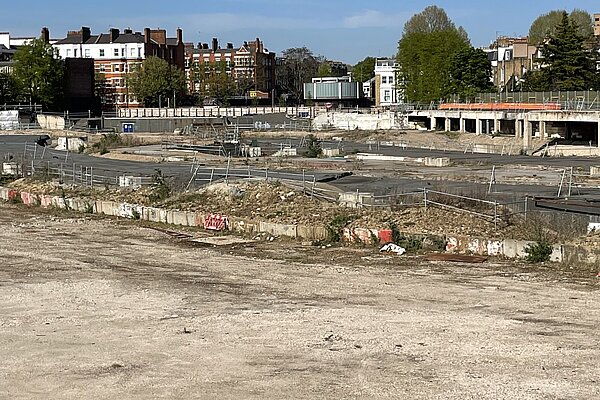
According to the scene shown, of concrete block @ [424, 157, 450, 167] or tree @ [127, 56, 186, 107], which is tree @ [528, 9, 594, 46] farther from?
concrete block @ [424, 157, 450, 167]

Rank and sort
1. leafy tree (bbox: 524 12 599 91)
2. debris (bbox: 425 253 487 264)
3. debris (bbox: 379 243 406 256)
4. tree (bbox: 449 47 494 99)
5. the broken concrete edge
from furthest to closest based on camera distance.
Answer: tree (bbox: 449 47 494 99), leafy tree (bbox: 524 12 599 91), debris (bbox: 379 243 406 256), debris (bbox: 425 253 487 264), the broken concrete edge

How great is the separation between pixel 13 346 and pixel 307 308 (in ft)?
22.8

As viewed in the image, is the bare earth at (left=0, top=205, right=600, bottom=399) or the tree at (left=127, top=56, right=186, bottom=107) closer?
the bare earth at (left=0, top=205, right=600, bottom=399)

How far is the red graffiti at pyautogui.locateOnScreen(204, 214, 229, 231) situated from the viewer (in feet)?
121

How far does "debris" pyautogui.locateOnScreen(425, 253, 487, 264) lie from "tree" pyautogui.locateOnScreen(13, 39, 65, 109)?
10206 centimetres

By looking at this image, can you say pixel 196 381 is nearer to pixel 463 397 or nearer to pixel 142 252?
pixel 463 397

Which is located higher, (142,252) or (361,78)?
(361,78)

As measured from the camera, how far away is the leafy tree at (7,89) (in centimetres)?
12550

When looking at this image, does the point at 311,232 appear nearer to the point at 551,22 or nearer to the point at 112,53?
the point at 112,53

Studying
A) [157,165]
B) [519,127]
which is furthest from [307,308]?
[519,127]

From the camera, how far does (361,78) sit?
7687 inches

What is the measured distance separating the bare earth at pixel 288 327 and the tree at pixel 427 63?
87478 mm

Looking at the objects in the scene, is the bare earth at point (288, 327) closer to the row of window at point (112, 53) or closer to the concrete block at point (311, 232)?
the concrete block at point (311, 232)

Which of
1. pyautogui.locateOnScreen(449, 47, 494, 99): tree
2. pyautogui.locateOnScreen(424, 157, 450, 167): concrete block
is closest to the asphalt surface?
pyautogui.locateOnScreen(424, 157, 450, 167): concrete block
